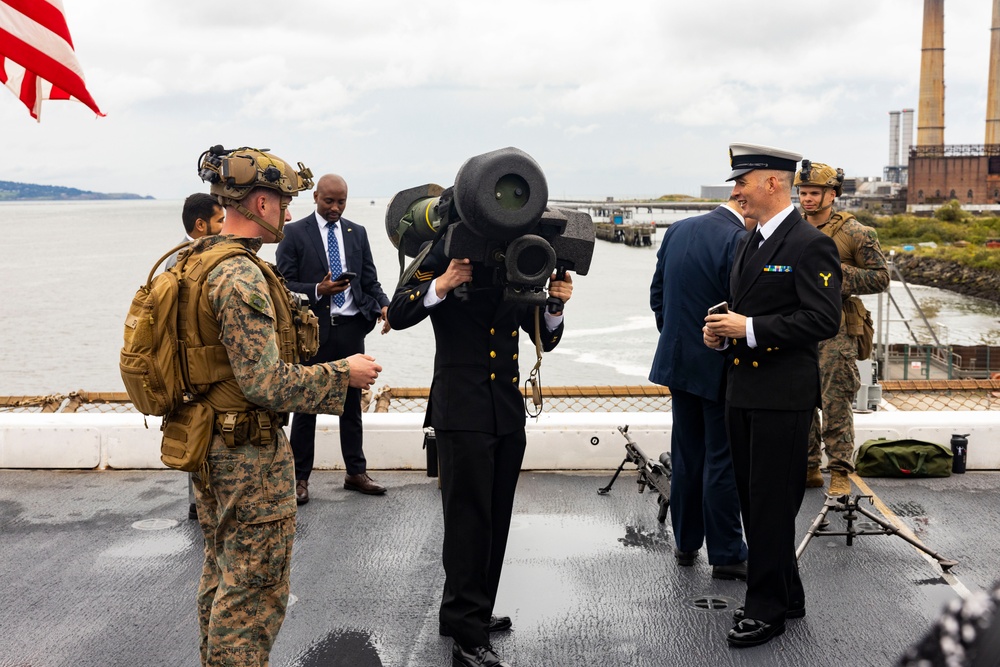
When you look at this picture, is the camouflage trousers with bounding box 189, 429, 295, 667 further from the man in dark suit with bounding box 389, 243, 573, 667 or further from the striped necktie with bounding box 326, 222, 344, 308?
the striped necktie with bounding box 326, 222, 344, 308

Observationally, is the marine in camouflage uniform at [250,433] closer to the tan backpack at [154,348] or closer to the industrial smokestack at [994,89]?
the tan backpack at [154,348]

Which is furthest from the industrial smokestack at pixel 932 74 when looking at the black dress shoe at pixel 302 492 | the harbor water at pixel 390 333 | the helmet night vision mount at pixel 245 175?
the helmet night vision mount at pixel 245 175

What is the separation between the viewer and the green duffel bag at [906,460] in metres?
6.31

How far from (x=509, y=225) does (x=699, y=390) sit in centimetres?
173

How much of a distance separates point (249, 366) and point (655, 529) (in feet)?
10.1

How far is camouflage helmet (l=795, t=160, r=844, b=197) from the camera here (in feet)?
19.7

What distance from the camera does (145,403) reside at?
128 inches

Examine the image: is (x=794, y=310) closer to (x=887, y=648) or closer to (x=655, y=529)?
(x=887, y=648)

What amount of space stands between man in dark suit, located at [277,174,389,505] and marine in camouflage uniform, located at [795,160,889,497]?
2731 mm

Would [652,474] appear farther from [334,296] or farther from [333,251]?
[333,251]

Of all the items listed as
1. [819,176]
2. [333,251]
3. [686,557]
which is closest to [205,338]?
[686,557]

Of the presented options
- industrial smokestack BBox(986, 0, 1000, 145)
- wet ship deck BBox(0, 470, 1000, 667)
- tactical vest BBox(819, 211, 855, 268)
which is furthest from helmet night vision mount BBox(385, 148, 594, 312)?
industrial smokestack BBox(986, 0, 1000, 145)

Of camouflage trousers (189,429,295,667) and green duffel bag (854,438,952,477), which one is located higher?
camouflage trousers (189,429,295,667)

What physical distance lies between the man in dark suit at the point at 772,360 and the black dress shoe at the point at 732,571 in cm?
61
